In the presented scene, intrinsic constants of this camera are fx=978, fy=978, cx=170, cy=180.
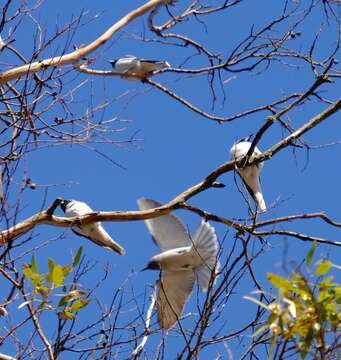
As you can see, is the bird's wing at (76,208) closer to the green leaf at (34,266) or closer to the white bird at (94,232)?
the white bird at (94,232)

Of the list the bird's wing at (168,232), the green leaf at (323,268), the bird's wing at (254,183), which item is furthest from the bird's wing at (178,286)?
the green leaf at (323,268)

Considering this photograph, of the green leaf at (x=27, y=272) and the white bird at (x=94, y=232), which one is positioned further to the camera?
the white bird at (x=94, y=232)

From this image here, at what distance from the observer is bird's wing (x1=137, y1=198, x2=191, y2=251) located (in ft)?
18.7

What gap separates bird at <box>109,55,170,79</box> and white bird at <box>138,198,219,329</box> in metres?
0.89

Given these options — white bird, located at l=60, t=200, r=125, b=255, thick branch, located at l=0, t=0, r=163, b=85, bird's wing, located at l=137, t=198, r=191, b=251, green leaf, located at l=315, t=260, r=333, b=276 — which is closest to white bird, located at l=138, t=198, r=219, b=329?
bird's wing, located at l=137, t=198, r=191, b=251

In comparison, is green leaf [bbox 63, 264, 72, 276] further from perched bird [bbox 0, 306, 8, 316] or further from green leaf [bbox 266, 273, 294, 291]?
green leaf [bbox 266, 273, 294, 291]

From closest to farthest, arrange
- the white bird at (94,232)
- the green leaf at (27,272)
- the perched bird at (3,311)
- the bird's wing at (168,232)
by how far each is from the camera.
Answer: the green leaf at (27,272)
the perched bird at (3,311)
the white bird at (94,232)
the bird's wing at (168,232)

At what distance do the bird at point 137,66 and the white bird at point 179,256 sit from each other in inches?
34.9

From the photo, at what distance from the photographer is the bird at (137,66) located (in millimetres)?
5176

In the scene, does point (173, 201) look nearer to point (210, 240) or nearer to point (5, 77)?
point (5, 77)

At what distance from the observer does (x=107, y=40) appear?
4.45 meters

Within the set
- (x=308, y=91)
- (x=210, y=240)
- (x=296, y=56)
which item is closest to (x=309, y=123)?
(x=308, y=91)

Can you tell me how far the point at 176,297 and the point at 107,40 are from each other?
209 cm

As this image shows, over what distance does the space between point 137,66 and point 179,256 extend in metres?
1.15
